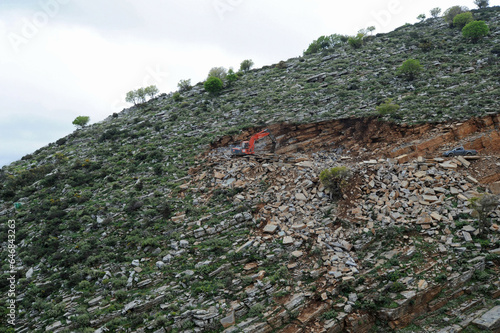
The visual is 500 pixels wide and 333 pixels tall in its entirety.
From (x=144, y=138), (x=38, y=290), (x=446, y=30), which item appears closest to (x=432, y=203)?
(x=38, y=290)

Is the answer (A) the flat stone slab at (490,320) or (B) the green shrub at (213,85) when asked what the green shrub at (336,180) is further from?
(B) the green shrub at (213,85)

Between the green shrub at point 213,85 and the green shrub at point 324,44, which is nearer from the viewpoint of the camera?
the green shrub at point 213,85

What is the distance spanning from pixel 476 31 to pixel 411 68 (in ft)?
44.0

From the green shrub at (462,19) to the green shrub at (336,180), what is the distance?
39276mm

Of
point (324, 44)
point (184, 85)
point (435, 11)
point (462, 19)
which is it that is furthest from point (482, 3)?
point (184, 85)

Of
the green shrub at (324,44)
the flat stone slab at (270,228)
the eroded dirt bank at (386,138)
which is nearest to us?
the flat stone slab at (270,228)

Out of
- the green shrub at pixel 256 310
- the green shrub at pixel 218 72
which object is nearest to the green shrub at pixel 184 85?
the green shrub at pixel 218 72

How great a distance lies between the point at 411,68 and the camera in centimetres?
2762

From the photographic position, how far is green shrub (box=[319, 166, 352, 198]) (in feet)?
54.0

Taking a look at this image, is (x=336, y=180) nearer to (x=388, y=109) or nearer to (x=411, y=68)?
(x=388, y=109)

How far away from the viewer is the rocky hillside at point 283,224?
37.0ft

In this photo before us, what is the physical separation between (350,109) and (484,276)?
1731 centimetres

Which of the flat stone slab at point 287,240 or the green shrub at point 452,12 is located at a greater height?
the green shrub at point 452,12

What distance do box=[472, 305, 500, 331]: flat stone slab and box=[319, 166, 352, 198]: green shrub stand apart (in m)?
8.23
